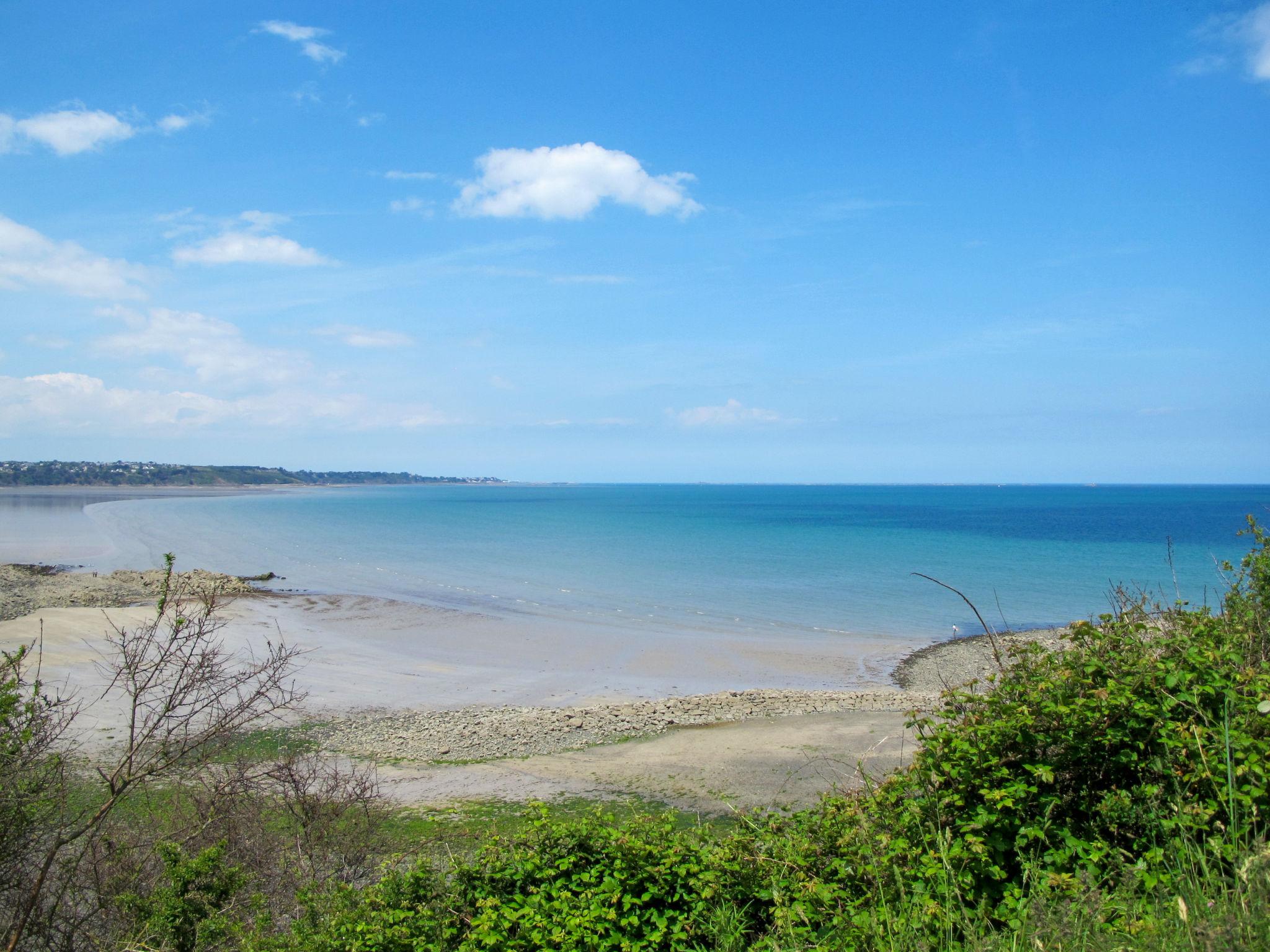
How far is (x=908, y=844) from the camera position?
4750mm

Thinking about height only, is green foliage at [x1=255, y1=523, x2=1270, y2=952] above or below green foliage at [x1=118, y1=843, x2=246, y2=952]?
above

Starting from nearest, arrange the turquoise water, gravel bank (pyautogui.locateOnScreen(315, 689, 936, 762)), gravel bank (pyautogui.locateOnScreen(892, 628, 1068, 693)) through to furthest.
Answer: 1. gravel bank (pyautogui.locateOnScreen(315, 689, 936, 762))
2. gravel bank (pyautogui.locateOnScreen(892, 628, 1068, 693))
3. the turquoise water

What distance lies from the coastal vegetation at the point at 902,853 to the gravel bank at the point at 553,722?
1167 centimetres

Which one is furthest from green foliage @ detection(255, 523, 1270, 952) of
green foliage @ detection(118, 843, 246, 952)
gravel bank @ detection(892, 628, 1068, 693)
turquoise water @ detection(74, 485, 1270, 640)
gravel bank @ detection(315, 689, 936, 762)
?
gravel bank @ detection(892, 628, 1068, 693)

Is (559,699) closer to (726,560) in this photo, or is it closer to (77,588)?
(77,588)

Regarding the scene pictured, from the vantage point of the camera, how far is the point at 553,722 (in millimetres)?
20359

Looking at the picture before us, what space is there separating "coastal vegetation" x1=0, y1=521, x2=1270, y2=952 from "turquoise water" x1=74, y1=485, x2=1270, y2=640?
5312 mm

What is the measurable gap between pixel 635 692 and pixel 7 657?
1991 cm

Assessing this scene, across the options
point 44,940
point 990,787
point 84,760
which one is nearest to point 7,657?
point 44,940

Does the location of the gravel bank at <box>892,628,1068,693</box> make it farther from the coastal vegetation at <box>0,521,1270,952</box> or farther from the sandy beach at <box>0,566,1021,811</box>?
the coastal vegetation at <box>0,521,1270,952</box>

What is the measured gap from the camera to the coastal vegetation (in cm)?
391

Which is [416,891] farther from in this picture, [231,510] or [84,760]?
[231,510]

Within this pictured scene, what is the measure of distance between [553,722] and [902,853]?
54.5 ft

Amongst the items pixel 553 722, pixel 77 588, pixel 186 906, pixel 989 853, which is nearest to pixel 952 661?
pixel 553 722
